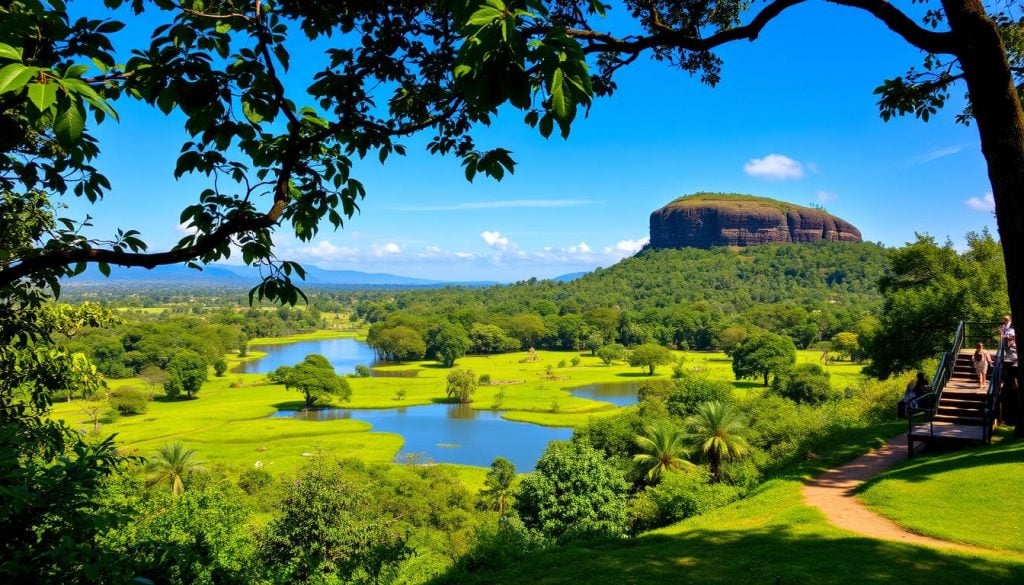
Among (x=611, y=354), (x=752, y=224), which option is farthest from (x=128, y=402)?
(x=752, y=224)

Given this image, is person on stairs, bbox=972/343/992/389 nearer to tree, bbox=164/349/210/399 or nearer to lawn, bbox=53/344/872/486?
lawn, bbox=53/344/872/486

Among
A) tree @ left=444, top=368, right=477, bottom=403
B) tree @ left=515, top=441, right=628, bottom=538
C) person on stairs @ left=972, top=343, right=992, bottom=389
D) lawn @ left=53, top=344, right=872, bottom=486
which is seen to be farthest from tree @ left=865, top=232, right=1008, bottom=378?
tree @ left=444, top=368, right=477, bottom=403

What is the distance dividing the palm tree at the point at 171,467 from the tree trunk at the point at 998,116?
1034 inches

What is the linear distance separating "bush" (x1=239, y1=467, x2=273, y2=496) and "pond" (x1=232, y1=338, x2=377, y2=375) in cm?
5044

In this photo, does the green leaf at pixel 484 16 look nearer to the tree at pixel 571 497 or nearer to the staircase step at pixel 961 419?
the staircase step at pixel 961 419

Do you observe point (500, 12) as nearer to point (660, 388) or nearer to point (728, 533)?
point (728, 533)

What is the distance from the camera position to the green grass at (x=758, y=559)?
5.57 meters

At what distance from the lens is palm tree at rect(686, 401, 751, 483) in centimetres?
2111

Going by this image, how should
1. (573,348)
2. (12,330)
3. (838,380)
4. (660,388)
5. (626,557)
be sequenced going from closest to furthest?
1. (12,330)
2. (626,557)
3. (660,388)
4. (838,380)
5. (573,348)

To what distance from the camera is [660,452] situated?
21.5 metres

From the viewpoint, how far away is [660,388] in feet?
145

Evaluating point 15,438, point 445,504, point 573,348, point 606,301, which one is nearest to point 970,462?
point 15,438

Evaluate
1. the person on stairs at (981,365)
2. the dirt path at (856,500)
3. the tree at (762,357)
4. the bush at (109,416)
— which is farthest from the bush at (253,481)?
the tree at (762,357)

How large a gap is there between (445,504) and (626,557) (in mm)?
16230
